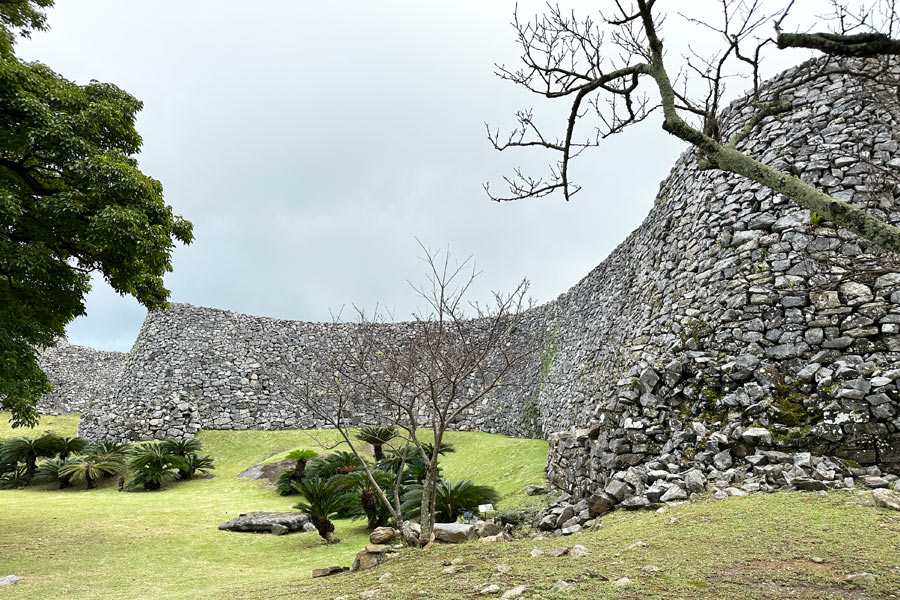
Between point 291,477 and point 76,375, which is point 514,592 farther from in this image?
point 76,375

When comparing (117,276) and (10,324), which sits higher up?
(117,276)

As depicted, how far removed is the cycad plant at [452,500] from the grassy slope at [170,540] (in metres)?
0.97

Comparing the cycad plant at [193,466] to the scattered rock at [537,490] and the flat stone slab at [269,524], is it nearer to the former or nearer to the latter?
the flat stone slab at [269,524]

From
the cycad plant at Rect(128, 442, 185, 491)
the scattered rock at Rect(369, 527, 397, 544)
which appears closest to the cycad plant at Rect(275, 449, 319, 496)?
the cycad plant at Rect(128, 442, 185, 491)

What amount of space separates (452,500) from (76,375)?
33.6 metres

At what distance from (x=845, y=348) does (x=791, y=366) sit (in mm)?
723

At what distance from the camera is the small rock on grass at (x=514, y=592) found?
3488 millimetres

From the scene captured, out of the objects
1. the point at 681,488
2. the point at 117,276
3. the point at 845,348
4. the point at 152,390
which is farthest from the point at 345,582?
the point at 152,390

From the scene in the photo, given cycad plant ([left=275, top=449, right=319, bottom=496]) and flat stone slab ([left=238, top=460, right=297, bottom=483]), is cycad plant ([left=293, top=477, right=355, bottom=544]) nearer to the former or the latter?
cycad plant ([left=275, top=449, right=319, bottom=496])

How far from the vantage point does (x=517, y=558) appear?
4.61 metres

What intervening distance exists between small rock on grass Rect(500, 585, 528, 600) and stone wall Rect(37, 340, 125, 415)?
108 feet

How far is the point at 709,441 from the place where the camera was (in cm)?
685

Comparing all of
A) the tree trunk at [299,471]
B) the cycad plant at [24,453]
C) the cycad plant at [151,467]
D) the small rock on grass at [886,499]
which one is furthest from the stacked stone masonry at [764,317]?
the cycad plant at [24,453]

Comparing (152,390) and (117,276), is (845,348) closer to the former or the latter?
(117,276)
